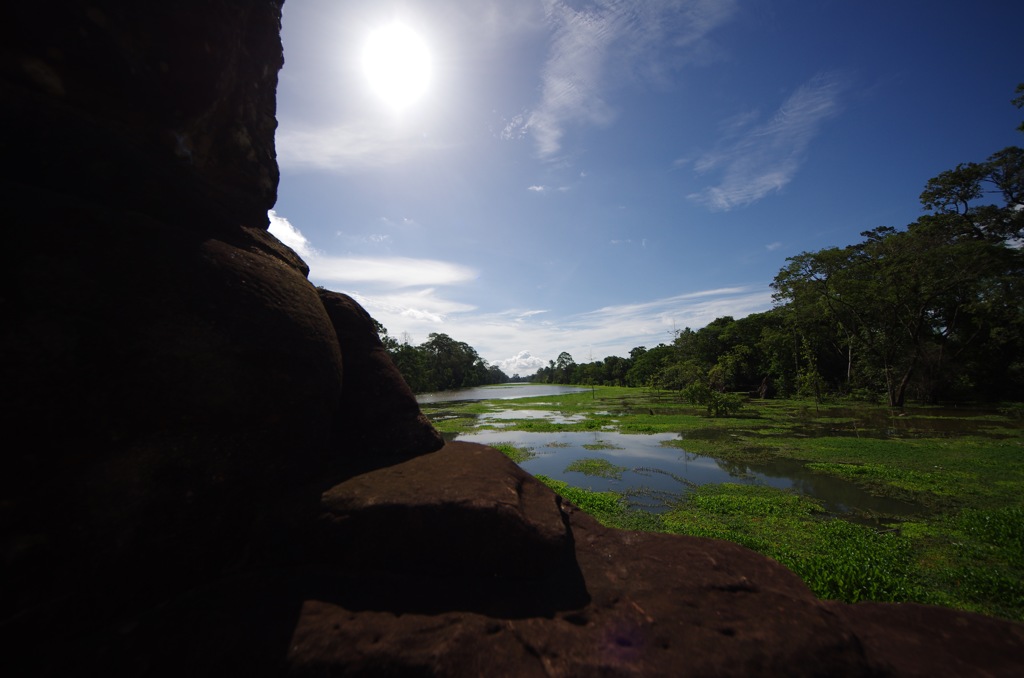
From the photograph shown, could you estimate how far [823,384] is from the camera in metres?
41.1

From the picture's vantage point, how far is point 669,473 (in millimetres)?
13180

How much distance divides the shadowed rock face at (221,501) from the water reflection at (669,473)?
737 cm

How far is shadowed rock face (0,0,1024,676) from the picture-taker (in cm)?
253

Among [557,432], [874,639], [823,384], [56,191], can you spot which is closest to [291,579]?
[56,191]

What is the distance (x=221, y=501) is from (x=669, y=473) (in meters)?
13.1

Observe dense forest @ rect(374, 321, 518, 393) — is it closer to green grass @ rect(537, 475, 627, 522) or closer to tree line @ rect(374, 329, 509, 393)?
tree line @ rect(374, 329, 509, 393)

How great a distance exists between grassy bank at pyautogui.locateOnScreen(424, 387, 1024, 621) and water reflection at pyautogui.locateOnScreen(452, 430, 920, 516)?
0.49 metres

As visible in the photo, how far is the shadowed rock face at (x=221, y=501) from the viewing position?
2.53 m

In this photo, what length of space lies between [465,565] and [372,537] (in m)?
0.88

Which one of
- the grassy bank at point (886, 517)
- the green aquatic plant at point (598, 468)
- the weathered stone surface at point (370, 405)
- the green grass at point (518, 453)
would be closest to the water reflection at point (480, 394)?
the green grass at point (518, 453)

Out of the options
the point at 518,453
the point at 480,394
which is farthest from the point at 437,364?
the point at 518,453

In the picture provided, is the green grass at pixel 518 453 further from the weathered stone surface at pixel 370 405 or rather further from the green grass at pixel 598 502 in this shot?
the weathered stone surface at pixel 370 405

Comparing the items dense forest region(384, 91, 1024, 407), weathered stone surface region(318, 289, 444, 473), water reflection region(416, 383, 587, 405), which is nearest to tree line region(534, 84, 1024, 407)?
dense forest region(384, 91, 1024, 407)

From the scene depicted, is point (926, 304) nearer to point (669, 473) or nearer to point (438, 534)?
point (669, 473)
